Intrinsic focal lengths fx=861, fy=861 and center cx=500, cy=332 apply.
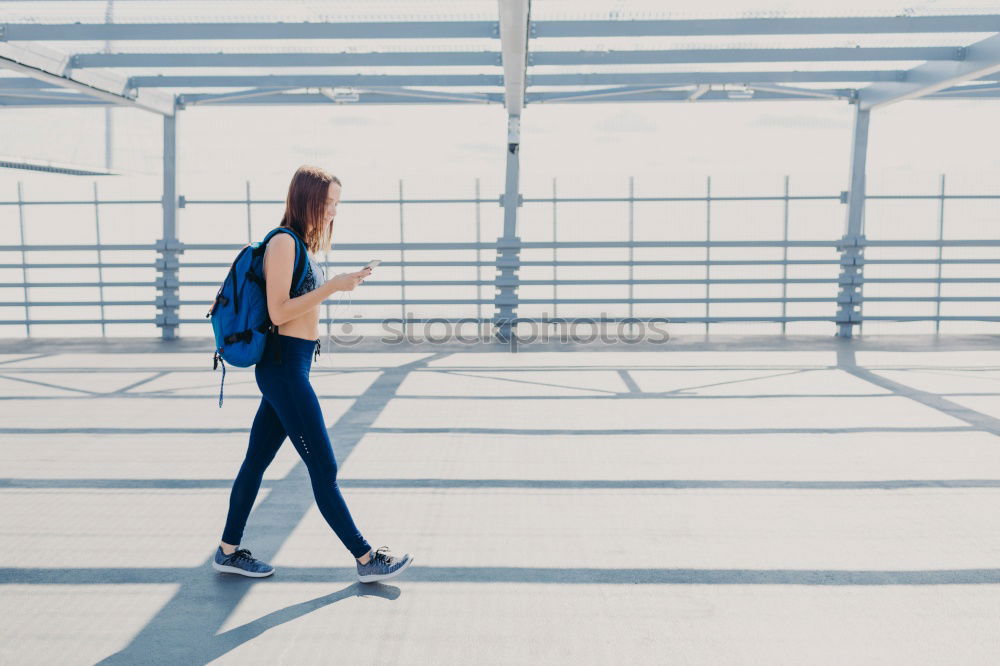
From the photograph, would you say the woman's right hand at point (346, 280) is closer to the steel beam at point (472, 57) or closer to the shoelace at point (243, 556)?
the shoelace at point (243, 556)

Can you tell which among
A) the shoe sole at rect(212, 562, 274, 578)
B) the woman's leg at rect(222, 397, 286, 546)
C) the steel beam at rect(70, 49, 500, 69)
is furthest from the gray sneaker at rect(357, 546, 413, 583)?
the steel beam at rect(70, 49, 500, 69)

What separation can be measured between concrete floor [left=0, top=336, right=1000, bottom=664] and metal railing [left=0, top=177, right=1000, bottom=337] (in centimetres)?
376

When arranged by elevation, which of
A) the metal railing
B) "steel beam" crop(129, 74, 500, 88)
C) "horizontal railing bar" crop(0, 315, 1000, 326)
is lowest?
"horizontal railing bar" crop(0, 315, 1000, 326)

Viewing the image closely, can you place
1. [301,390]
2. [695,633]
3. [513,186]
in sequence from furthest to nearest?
[513,186] → [301,390] → [695,633]

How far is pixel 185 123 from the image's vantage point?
443 inches

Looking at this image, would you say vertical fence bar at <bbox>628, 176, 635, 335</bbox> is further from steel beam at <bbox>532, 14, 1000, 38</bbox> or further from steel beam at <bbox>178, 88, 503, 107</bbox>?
steel beam at <bbox>532, 14, 1000, 38</bbox>

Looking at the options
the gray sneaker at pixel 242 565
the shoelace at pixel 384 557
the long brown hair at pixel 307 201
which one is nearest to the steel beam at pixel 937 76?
the long brown hair at pixel 307 201

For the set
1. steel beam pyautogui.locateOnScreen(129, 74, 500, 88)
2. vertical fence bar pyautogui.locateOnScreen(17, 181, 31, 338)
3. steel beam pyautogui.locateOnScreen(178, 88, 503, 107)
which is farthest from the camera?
vertical fence bar pyautogui.locateOnScreen(17, 181, 31, 338)

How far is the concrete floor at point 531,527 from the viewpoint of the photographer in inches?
108

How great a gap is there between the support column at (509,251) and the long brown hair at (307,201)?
7733 mm

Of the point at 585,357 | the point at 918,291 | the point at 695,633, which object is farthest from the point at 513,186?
the point at 695,633

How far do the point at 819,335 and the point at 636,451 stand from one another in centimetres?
695

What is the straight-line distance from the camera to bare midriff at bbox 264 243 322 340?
302cm

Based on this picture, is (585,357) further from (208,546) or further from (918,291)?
(208,546)
